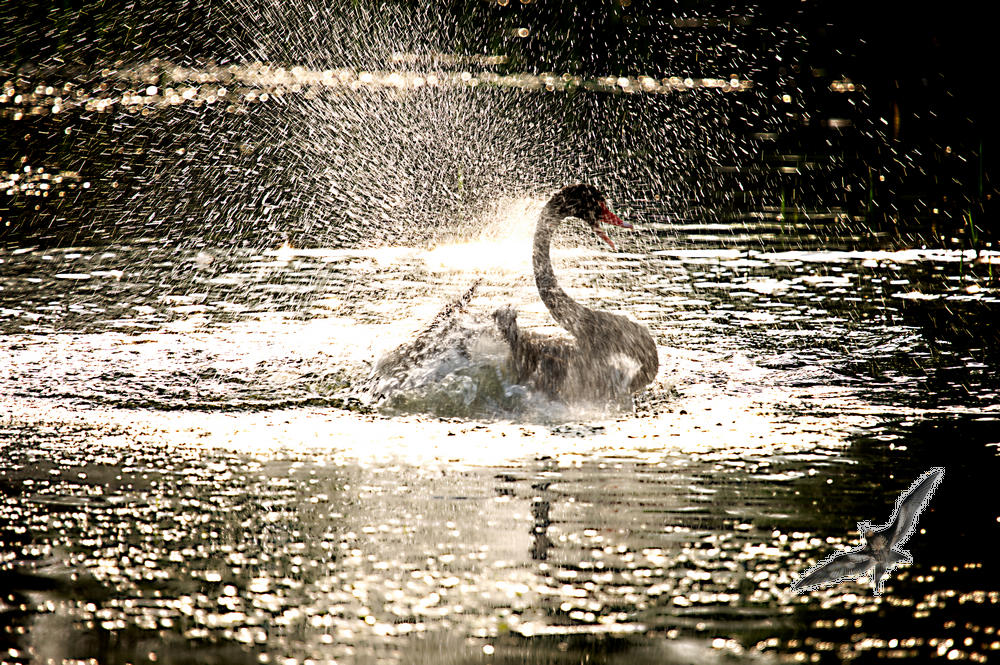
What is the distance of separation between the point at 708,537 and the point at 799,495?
3.02ft

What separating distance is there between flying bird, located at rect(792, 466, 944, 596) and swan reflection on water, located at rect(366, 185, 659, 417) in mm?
3191

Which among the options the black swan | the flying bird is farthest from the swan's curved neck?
the flying bird

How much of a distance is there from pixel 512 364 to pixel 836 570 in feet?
13.1

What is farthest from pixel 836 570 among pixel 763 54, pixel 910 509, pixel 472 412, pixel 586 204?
pixel 763 54

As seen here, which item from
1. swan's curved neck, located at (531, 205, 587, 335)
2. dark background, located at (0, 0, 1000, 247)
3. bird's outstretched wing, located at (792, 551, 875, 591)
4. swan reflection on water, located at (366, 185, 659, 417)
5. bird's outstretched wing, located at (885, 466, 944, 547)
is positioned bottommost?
bird's outstretched wing, located at (792, 551, 875, 591)

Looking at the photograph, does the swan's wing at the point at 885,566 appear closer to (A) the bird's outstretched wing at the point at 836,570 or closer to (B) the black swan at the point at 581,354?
(A) the bird's outstretched wing at the point at 836,570

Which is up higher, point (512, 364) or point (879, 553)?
point (512, 364)

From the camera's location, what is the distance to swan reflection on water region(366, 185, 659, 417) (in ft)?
29.7

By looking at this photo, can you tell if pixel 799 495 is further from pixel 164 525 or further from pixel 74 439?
pixel 74 439

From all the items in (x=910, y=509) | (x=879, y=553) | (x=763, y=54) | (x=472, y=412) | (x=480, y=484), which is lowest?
(x=879, y=553)

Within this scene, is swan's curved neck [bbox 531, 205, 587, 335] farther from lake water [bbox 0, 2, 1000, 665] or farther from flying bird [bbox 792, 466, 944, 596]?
flying bird [bbox 792, 466, 944, 596]

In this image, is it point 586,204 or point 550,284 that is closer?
point 550,284

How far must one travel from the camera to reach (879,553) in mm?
5840

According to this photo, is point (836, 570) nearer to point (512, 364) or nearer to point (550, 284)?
point (512, 364)
